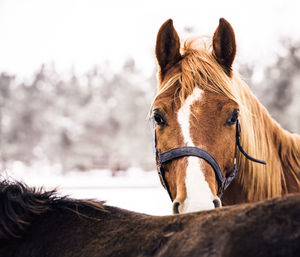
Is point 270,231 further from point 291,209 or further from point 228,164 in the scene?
point 228,164

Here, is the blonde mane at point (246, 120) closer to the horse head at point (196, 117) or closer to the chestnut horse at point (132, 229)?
the horse head at point (196, 117)

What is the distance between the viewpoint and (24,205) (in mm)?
1877

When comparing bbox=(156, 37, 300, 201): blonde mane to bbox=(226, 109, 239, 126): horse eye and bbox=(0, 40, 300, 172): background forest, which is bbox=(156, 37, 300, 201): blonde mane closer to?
bbox=(226, 109, 239, 126): horse eye

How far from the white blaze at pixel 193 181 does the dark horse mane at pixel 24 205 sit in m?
0.50

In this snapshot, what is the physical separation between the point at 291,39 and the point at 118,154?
21018mm

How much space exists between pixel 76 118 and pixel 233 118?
138 ft

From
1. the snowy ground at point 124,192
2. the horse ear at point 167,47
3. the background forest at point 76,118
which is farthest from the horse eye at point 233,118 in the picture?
the background forest at point 76,118

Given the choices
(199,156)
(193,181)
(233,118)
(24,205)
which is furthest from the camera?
(233,118)

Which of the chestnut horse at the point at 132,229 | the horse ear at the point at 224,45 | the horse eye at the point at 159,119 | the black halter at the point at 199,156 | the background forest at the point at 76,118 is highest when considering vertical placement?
the background forest at the point at 76,118

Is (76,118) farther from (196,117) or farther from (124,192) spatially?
(196,117)

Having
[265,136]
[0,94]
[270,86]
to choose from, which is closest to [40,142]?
[0,94]

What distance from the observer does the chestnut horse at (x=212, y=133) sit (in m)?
2.32

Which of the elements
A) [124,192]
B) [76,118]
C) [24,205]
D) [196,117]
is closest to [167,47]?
[196,117]

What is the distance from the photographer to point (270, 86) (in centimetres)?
3291
